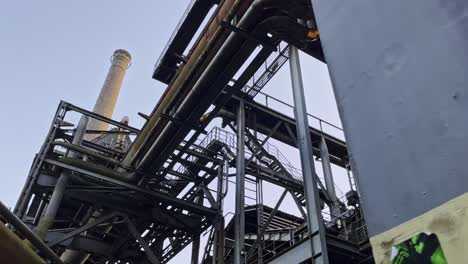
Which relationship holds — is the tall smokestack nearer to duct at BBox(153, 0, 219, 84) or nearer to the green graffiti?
duct at BBox(153, 0, 219, 84)

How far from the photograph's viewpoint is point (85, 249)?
41.6 ft

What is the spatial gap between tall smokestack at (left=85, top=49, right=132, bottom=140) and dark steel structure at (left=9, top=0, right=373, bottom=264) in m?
13.9

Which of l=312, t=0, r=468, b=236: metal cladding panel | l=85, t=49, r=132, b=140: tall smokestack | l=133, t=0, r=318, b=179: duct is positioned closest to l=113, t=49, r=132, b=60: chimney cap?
l=85, t=49, r=132, b=140: tall smokestack

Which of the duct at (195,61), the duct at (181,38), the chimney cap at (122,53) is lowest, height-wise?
the duct at (195,61)

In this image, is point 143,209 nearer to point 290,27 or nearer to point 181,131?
point 181,131

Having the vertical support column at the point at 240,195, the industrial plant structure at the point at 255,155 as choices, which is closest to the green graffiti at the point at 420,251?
the industrial plant structure at the point at 255,155

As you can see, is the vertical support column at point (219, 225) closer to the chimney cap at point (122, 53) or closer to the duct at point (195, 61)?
the duct at point (195, 61)

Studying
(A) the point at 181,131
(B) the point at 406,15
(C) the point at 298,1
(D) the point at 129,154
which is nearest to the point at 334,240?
(A) the point at 181,131

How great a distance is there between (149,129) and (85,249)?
4.82m

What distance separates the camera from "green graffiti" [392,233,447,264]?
166 cm

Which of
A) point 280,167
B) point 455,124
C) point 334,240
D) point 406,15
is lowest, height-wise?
point 455,124

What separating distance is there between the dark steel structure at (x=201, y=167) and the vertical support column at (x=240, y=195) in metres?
0.04

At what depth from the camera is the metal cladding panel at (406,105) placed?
73.1 inches

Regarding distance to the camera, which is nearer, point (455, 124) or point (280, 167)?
point (455, 124)
